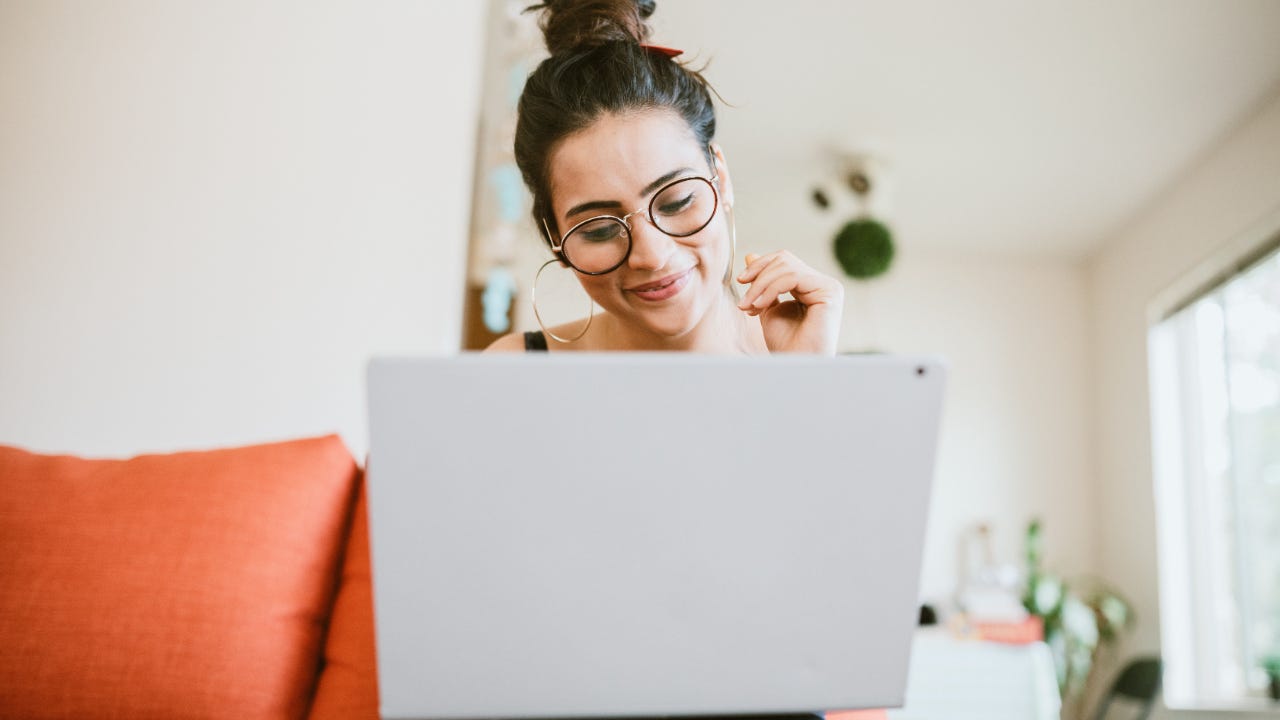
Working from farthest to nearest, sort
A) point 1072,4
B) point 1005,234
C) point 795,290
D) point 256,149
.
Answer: point 1005,234 → point 1072,4 → point 256,149 → point 795,290

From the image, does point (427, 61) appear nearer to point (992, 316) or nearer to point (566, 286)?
point (566, 286)

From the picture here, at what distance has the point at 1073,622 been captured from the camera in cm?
395

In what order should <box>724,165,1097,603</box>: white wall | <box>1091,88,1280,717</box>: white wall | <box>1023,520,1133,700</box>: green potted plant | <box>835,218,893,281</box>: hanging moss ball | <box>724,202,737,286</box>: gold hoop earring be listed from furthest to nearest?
<box>724,165,1097,603</box>: white wall < <box>1023,520,1133,700</box>: green potted plant < <box>835,218,893,281</box>: hanging moss ball < <box>1091,88,1280,717</box>: white wall < <box>724,202,737,286</box>: gold hoop earring

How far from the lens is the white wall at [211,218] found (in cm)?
145

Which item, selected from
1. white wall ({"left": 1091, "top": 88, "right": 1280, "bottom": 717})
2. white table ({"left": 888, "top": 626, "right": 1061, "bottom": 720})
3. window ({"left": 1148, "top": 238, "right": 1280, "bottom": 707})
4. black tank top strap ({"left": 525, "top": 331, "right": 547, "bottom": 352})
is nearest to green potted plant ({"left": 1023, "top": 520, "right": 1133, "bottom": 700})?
white wall ({"left": 1091, "top": 88, "right": 1280, "bottom": 717})

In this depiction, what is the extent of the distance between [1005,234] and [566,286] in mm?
3761

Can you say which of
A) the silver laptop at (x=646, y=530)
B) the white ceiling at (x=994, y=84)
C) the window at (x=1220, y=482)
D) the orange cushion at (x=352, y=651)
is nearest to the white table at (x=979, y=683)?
the window at (x=1220, y=482)

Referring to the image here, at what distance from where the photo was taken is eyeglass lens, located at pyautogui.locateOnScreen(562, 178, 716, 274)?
1.06m

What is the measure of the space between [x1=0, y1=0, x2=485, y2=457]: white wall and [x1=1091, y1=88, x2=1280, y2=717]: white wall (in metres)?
2.48

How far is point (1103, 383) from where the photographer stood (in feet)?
14.6

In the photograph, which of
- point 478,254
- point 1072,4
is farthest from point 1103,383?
point 478,254

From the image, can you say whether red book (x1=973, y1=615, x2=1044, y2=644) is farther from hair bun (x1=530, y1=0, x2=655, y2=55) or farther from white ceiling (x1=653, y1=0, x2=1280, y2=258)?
hair bun (x1=530, y1=0, x2=655, y2=55)

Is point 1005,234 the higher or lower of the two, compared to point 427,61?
higher

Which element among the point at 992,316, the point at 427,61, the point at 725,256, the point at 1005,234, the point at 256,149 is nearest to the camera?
the point at 725,256
